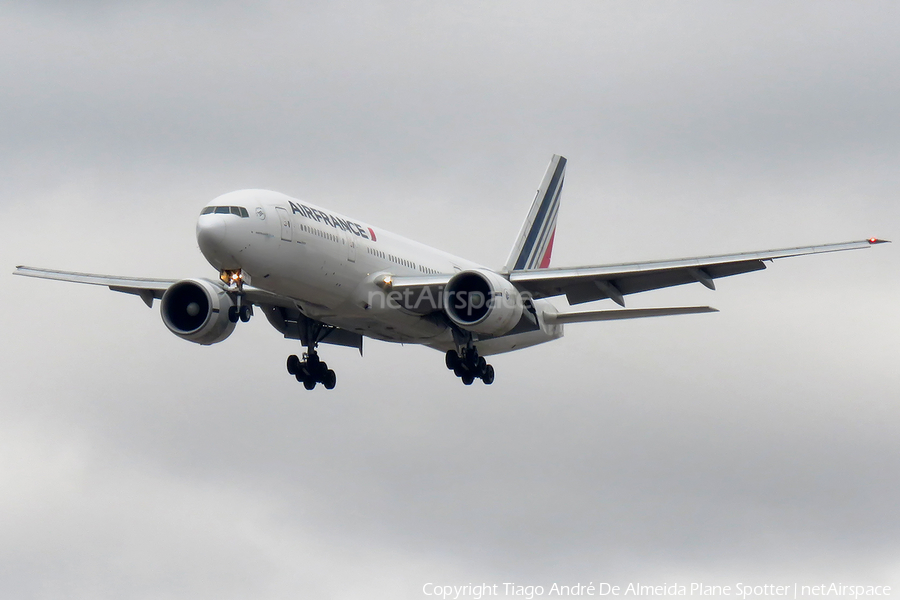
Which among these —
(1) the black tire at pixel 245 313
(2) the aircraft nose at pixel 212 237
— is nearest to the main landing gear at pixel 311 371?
(1) the black tire at pixel 245 313

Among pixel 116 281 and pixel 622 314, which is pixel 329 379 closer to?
pixel 116 281

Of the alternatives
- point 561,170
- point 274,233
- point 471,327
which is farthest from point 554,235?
point 274,233

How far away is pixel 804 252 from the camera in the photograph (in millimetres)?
34062

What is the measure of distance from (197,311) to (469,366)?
8868 mm

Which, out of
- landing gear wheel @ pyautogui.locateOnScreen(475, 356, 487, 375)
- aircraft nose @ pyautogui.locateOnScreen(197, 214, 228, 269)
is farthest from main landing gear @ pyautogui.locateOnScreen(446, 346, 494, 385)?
aircraft nose @ pyautogui.locateOnScreen(197, 214, 228, 269)

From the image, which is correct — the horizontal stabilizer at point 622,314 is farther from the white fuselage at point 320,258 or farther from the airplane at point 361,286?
the white fuselage at point 320,258

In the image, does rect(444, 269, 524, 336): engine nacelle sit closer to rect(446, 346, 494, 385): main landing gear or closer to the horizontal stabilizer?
the horizontal stabilizer

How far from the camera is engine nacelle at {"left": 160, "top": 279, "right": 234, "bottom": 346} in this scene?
3825 cm

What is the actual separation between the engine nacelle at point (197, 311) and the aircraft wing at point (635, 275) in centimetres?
901

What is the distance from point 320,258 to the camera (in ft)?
114

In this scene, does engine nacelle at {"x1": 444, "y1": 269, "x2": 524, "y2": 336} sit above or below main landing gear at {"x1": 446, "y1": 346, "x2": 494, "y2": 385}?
above

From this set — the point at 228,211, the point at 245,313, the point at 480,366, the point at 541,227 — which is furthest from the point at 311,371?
the point at 541,227

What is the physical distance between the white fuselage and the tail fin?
9146 mm

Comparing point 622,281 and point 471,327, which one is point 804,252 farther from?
point 471,327
